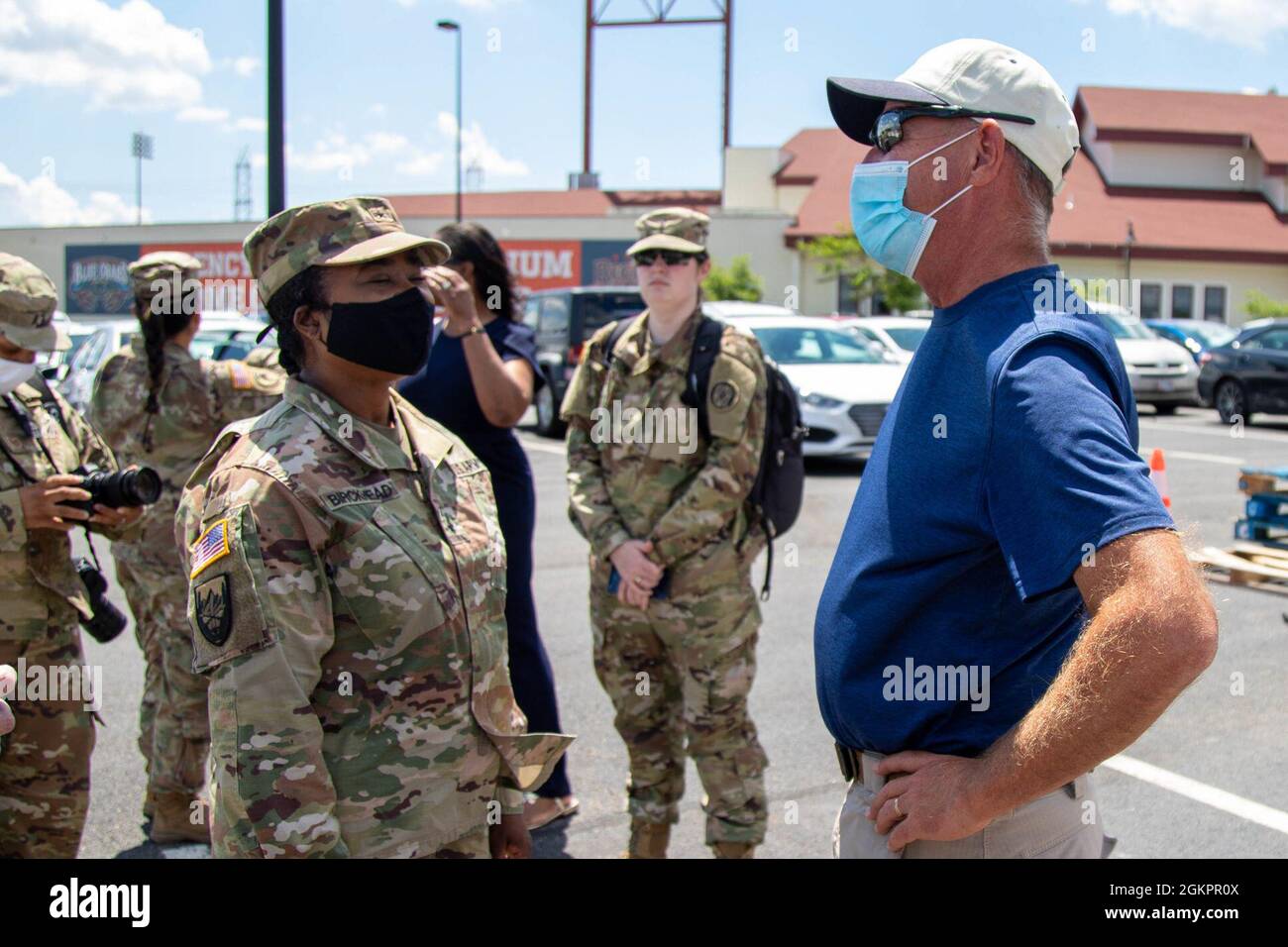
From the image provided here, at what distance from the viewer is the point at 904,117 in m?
1.95

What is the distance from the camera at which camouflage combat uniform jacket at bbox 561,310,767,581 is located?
12.0 ft

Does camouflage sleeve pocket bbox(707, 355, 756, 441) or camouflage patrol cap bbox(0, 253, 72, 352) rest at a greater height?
camouflage patrol cap bbox(0, 253, 72, 352)

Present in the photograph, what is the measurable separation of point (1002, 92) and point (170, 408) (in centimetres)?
356

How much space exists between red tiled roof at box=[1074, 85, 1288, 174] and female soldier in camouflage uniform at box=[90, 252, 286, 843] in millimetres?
38911

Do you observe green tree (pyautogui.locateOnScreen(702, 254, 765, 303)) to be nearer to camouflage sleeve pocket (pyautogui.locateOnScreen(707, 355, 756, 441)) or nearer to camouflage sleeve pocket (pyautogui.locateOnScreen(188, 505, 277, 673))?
camouflage sleeve pocket (pyautogui.locateOnScreen(707, 355, 756, 441))

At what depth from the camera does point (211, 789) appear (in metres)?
2.06

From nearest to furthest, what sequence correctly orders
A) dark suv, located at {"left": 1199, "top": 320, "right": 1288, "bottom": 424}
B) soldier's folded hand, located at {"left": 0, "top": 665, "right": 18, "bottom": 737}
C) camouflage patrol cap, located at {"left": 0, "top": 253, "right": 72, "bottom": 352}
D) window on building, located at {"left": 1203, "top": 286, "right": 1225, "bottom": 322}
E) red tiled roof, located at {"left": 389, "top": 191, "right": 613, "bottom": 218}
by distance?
soldier's folded hand, located at {"left": 0, "top": 665, "right": 18, "bottom": 737} → camouflage patrol cap, located at {"left": 0, "top": 253, "right": 72, "bottom": 352} → dark suv, located at {"left": 1199, "top": 320, "right": 1288, "bottom": 424} → window on building, located at {"left": 1203, "top": 286, "right": 1225, "bottom": 322} → red tiled roof, located at {"left": 389, "top": 191, "right": 613, "bottom": 218}

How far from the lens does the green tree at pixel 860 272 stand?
108 feet

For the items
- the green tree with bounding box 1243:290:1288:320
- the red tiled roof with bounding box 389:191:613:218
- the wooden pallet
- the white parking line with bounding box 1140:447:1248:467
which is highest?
the red tiled roof with bounding box 389:191:613:218

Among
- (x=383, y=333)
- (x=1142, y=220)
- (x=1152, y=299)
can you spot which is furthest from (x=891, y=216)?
(x=1152, y=299)

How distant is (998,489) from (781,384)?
7.73 feet

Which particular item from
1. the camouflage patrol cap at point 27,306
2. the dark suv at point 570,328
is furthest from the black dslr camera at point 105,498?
the dark suv at point 570,328

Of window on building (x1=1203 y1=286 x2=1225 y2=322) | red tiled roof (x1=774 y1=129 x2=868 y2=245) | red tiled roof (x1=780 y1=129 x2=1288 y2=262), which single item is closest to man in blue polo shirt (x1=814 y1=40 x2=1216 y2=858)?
red tiled roof (x1=774 y1=129 x2=868 y2=245)

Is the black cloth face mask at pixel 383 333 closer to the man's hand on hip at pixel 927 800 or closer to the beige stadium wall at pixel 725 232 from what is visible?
the man's hand on hip at pixel 927 800
